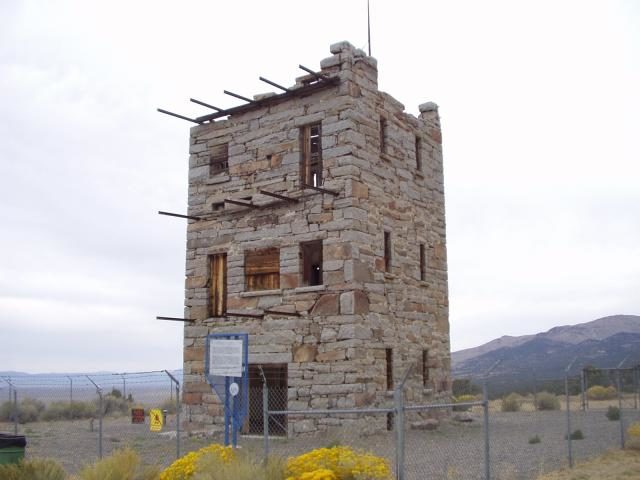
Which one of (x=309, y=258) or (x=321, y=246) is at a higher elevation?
(x=321, y=246)

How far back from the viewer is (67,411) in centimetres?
3083

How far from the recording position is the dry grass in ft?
39.4

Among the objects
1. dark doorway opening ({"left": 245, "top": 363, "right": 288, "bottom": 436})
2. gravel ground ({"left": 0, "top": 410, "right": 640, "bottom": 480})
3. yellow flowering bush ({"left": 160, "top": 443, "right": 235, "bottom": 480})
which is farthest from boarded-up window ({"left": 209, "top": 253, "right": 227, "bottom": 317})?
yellow flowering bush ({"left": 160, "top": 443, "right": 235, "bottom": 480})

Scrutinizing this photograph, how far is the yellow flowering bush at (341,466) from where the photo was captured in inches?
361

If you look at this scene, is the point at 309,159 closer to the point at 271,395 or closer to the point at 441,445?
the point at 271,395

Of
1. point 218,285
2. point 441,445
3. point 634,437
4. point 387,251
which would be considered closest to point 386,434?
point 441,445

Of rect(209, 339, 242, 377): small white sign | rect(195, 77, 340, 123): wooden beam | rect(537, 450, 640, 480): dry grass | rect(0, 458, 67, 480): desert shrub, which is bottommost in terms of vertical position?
rect(537, 450, 640, 480): dry grass

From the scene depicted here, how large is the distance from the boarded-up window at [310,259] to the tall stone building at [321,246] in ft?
0.12

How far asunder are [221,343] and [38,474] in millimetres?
4108

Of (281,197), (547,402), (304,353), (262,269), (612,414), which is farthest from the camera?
(547,402)

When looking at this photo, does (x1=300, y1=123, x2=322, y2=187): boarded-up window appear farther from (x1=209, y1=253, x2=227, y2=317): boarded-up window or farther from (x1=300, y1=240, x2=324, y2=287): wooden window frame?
(x1=209, y1=253, x2=227, y2=317): boarded-up window

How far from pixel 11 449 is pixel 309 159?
1045cm

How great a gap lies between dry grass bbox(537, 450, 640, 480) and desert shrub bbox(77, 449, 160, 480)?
6435 mm

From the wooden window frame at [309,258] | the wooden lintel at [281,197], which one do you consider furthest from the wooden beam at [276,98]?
the wooden window frame at [309,258]
